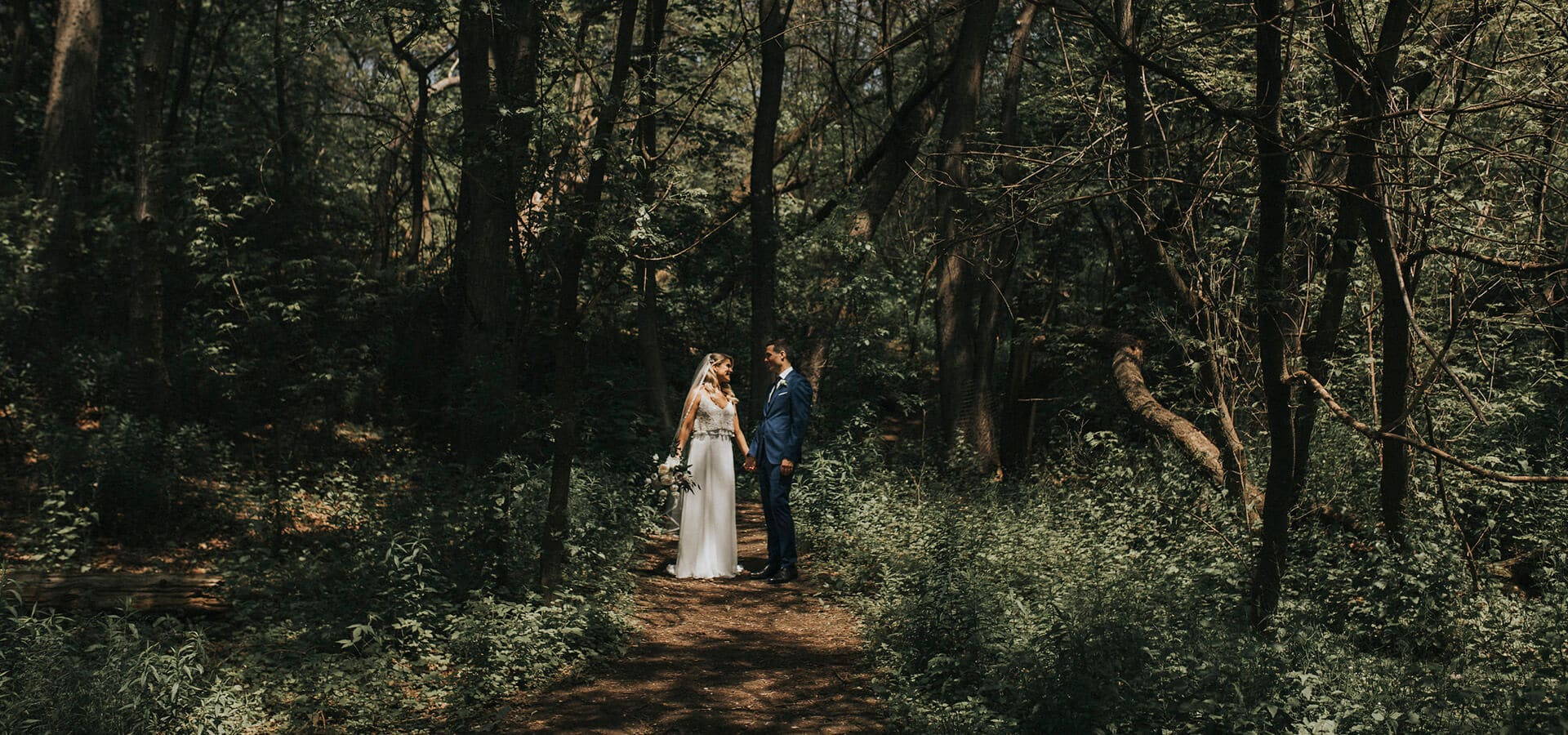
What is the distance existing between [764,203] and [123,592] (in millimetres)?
9622

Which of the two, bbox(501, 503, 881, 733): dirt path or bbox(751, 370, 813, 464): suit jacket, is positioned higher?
bbox(751, 370, 813, 464): suit jacket

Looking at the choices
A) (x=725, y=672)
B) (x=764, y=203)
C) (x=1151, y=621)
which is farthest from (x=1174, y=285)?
(x=764, y=203)

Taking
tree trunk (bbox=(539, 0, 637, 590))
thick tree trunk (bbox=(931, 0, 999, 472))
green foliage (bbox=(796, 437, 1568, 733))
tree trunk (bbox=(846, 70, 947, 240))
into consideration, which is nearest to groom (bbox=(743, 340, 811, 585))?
green foliage (bbox=(796, 437, 1568, 733))

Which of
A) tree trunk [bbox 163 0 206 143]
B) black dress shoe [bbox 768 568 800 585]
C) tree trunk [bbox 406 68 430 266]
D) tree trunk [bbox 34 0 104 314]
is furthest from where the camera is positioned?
tree trunk [bbox 163 0 206 143]

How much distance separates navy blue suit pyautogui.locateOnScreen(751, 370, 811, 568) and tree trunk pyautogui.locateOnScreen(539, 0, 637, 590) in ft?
7.31

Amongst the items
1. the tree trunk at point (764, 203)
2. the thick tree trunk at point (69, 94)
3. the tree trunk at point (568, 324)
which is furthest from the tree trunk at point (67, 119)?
the tree trunk at point (568, 324)

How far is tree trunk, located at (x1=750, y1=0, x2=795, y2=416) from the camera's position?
1570cm

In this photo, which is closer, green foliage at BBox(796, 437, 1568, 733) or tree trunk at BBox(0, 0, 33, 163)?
green foliage at BBox(796, 437, 1568, 733)

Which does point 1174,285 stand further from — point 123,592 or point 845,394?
point 845,394

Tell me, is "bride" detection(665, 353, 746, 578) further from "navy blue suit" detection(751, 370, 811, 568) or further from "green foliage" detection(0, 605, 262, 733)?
"green foliage" detection(0, 605, 262, 733)

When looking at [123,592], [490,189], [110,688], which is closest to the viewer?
[110,688]

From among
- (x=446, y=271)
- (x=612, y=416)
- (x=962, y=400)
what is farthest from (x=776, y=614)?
(x=446, y=271)

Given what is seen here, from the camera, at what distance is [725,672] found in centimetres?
770

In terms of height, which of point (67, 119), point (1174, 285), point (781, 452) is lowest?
point (781, 452)
